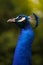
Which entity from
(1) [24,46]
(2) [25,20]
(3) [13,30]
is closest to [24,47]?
(1) [24,46]

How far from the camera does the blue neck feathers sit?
6.41 ft

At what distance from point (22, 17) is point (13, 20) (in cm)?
7

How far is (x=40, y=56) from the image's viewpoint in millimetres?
3994

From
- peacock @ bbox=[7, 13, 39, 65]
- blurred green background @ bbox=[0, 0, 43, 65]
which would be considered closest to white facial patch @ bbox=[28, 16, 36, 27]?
peacock @ bbox=[7, 13, 39, 65]

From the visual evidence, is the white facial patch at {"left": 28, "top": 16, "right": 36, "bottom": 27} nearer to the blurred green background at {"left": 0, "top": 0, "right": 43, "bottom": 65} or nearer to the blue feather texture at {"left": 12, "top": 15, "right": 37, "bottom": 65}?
the blue feather texture at {"left": 12, "top": 15, "right": 37, "bottom": 65}

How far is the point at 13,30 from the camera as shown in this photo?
3.95 m

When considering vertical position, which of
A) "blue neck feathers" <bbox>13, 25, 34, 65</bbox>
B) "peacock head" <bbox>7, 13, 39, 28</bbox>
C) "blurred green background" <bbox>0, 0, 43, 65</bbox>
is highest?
"blurred green background" <bbox>0, 0, 43, 65</bbox>

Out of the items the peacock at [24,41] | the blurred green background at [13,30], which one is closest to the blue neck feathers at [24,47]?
the peacock at [24,41]

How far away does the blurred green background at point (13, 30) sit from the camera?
12.6 ft

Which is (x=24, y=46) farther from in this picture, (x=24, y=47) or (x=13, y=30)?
(x=13, y=30)

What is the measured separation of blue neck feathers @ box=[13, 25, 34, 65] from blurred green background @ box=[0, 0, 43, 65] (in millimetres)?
1839

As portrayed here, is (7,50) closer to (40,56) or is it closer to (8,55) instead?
(8,55)

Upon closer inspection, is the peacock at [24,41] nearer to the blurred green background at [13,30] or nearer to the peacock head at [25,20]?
the peacock head at [25,20]

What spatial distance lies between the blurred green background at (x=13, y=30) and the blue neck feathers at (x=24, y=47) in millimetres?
1839
